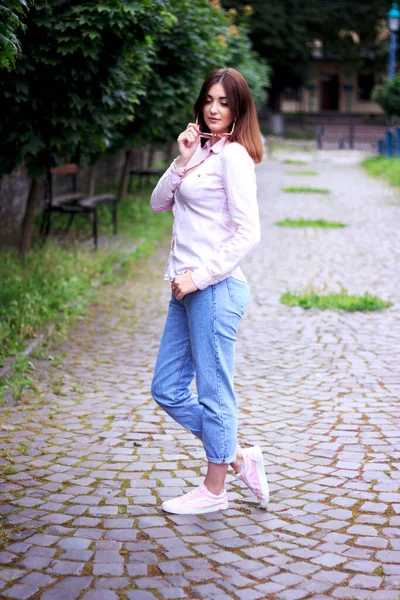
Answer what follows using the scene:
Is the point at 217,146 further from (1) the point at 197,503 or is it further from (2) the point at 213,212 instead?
(1) the point at 197,503

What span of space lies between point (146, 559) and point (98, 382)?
2.91m

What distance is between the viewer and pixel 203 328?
394 cm

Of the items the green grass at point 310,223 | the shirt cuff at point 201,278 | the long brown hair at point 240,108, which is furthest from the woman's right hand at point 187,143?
the green grass at point 310,223

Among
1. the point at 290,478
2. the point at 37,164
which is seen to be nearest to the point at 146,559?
the point at 290,478

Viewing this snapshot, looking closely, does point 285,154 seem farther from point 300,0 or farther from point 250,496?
point 250,496

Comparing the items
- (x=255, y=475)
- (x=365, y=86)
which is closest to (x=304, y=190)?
(x=255, y=475)

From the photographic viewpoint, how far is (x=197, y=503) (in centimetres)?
413

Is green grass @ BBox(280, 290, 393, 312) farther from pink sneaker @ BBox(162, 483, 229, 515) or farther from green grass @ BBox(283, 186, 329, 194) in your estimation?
green grass @ BBox(283, 186, 329, 194)

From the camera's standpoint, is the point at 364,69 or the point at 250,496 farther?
the point at 364,69

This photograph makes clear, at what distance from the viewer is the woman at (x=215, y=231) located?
12.6 feet

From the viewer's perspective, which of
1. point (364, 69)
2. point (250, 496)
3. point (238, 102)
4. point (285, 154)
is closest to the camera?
point (238, 102)

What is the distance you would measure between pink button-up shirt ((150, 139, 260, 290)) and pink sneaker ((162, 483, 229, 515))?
0.95 meters

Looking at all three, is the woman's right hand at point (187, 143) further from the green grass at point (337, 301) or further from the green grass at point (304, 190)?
the green grass at point (304, 190)

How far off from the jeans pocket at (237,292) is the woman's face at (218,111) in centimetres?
Result: 63
